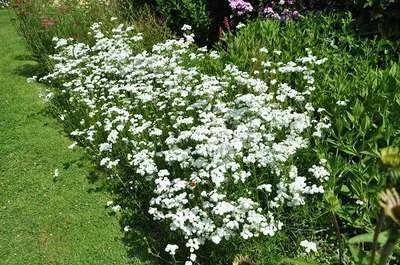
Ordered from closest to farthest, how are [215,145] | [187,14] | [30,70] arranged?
[215,145] < [187,14] < [30,70]

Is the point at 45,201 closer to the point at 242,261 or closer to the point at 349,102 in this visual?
the point at 242,261

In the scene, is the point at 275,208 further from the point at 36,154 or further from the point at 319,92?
the point at 36,154

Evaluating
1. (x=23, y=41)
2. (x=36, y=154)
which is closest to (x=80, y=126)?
(x=36, y=154)

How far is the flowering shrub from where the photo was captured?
719cm

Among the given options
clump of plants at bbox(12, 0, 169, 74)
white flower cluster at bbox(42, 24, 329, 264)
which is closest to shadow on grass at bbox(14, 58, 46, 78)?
clump of plants at bbox(12, 0, 169, 74)

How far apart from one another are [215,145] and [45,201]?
224 centimetres

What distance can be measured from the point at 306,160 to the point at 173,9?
521 cm

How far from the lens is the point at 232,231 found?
3752mm

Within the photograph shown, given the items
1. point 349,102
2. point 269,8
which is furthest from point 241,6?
point 349,102

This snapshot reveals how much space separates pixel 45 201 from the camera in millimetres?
5359

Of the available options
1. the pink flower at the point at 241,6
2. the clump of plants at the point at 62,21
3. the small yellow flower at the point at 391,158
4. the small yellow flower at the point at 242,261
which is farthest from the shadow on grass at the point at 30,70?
the small yellow flower at the point at 391,158

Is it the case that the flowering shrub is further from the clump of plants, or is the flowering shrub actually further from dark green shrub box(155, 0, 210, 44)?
the clump of plants

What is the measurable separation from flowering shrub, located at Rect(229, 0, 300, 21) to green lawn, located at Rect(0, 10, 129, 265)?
10.4 ft

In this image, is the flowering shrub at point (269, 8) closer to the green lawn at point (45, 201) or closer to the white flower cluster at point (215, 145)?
the white flower cluster at point (215, 145)
